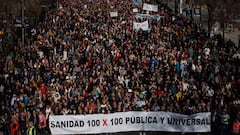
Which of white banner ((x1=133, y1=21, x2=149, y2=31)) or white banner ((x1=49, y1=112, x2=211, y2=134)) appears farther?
white banner ((x1=133, y1=21, x2=149, y2=31))

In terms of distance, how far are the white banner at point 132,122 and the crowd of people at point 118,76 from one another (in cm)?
64

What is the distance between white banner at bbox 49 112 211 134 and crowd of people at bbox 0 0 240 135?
636 millimetres

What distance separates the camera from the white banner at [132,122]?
60.3ft

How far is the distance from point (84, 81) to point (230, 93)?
20.9 ft

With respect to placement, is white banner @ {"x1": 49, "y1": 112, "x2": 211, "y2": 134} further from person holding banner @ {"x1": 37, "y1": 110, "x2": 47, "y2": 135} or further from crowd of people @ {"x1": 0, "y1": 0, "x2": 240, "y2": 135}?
crowd of people @ {"x1": 0, "y1": 0, "x2": 240, "y2": 135}

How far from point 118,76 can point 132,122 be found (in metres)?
6.37

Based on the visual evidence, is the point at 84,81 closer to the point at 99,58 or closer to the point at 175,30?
the point at 99,58

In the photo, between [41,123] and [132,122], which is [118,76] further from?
[41,123]

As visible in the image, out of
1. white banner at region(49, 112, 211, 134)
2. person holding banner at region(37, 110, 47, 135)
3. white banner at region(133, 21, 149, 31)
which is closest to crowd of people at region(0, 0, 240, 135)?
person holding banner at region(37, 110, 47, 135)

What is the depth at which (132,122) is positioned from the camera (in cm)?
1842

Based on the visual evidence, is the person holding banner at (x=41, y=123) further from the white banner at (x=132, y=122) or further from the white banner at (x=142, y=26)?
the white banner at (x=142, y=26)

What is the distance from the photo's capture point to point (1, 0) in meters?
35.9

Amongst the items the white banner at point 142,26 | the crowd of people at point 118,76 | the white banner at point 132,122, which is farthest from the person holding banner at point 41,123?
the white banner at point 142,26

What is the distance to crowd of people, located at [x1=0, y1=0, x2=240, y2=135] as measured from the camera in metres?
19.6
